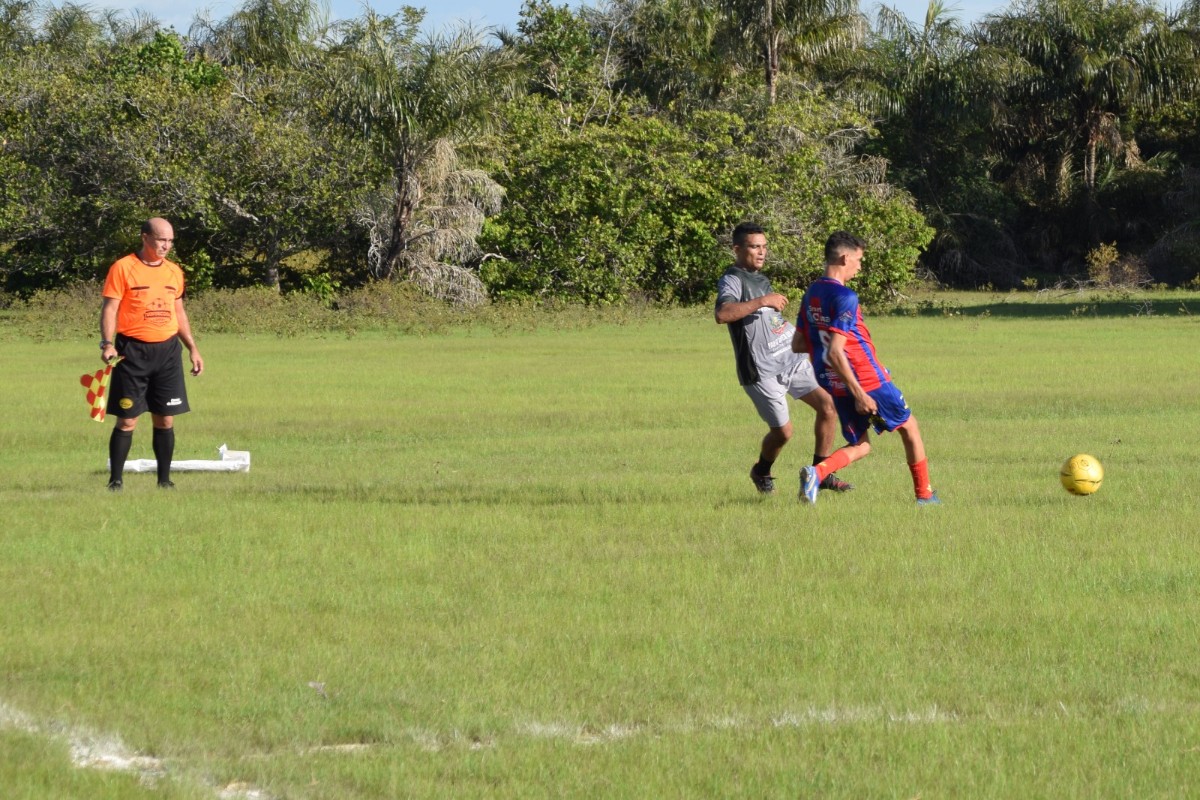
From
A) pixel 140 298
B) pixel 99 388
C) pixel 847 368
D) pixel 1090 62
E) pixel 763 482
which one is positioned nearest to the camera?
pixel 847 368

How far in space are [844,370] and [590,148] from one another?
30829 mm

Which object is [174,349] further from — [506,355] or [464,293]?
[464,293]

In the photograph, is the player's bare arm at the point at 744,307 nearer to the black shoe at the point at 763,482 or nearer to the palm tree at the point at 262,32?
the black shoe at the point at 763,482

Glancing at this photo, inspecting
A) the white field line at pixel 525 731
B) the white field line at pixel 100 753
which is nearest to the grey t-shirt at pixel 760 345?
the white field line at pixel 525 731

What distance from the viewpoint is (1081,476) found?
9797 mm

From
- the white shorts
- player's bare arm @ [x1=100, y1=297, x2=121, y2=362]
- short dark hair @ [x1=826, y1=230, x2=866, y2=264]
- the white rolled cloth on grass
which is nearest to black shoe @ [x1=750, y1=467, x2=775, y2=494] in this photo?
the white shorts

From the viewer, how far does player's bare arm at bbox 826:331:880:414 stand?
9344 mm

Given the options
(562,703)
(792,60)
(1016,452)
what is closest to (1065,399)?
(1016,452)

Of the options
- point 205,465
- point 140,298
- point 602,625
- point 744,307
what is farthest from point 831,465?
point 205,465

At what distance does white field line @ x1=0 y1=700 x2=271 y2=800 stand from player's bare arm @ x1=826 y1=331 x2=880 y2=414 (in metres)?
5.44

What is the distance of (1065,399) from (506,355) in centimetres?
1099

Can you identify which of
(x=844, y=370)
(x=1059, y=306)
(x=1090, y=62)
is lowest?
(x=1059, y=306)

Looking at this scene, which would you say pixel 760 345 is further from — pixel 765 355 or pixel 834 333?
pixel 834 333

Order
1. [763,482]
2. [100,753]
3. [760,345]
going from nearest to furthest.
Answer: [100,753]
[760,345]
[763,482]
